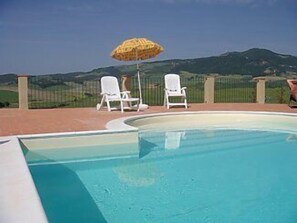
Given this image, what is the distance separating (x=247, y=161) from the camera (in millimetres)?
5422

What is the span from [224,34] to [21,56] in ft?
52.4

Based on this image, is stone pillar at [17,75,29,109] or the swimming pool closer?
the swimming pool

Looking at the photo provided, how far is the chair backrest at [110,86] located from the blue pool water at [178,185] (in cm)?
355

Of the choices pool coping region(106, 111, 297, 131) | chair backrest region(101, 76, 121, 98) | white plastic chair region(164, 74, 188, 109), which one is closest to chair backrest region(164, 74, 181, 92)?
white plastic chair region(164, 74, 188, 109)

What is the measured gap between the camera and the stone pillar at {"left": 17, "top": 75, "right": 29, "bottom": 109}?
34.1ft

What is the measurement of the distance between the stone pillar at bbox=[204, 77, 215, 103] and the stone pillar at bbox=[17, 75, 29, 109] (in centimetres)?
588

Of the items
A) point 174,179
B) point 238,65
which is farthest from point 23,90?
point 238,65

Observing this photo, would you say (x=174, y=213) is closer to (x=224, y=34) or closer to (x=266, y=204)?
(x=266, y=204)

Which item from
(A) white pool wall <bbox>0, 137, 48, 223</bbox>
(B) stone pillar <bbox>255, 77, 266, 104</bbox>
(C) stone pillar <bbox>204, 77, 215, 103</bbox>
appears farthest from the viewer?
(B) stone pillar <bbox>255, 77, 266, 104</bbox>

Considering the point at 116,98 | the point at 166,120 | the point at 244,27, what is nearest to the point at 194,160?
the point at 166,120

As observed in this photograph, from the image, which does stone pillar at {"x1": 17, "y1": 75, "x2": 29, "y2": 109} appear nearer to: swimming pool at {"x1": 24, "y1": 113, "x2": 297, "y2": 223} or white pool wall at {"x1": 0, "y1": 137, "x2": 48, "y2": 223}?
swimming pool at {"x1": 24, "y1": 113, "x2": 297, "y2": 223}

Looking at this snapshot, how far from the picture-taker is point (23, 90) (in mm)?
10422

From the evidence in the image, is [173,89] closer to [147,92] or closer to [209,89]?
[209,89]

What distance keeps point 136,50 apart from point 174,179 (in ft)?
21.6
